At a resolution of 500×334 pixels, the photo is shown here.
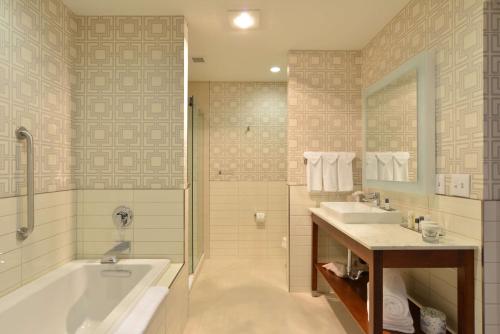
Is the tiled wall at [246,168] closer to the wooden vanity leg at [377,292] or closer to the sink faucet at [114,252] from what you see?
the sink faucet at [114,252]

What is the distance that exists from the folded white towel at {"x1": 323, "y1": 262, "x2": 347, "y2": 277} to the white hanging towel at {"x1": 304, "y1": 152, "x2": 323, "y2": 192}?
688 mm

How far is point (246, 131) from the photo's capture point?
3709mm

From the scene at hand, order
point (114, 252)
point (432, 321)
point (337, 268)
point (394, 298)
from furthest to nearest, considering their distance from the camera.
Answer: point (337, 268)
point (114, 252)
point (394, 298)
point (432, 321)

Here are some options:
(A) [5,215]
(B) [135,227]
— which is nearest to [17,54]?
(A) [5,215]

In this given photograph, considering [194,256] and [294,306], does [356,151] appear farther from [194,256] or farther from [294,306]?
[194,256]

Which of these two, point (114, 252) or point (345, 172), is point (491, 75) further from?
point (114, 252)

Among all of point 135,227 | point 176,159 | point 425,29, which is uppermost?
point 425,29

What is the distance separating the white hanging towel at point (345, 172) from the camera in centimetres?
266

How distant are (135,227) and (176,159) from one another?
0.62 metres

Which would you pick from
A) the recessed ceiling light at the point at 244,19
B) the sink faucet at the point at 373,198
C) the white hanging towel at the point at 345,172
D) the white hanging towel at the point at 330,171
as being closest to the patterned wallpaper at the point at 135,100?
the recessed ceiling light at the point at 244,19

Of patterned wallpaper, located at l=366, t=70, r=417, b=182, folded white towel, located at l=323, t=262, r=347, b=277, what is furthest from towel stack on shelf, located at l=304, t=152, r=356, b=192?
folded white towel, located at l=323, t=262, r=347, b=277

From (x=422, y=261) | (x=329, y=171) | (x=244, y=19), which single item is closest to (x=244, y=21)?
(x=244, y=19)

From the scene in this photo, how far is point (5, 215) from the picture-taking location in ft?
4.93

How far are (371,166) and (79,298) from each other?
2448 mm
